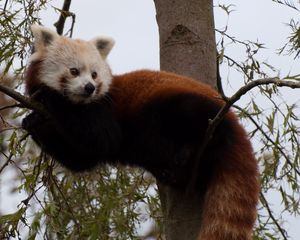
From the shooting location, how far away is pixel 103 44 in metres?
3.85

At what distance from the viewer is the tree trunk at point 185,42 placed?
3525 millimetres

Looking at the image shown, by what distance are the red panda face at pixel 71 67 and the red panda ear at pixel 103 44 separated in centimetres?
9

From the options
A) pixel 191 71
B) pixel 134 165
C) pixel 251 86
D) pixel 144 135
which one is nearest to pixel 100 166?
pixel 134 165

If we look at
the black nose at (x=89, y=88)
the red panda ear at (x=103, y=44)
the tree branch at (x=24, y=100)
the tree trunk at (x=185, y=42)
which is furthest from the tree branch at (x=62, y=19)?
the tree branch at (x=24, y=100)

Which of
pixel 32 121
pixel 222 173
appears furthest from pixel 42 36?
pixel 222 173

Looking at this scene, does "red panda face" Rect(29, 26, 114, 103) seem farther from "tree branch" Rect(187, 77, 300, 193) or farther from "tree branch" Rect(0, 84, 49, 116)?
"tree branch" Rect(187, 77, 300, 193)

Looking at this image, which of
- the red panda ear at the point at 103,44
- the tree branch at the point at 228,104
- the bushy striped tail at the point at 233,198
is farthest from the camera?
the red panda ear at the point at 103,44

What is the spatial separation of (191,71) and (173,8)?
36 cm

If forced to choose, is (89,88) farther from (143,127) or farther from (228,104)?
(228,104)

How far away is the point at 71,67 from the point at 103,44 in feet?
1.31

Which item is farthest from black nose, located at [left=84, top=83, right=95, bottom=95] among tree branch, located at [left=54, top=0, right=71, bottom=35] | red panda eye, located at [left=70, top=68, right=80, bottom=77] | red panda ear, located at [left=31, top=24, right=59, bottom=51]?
tree branch, located at [left=54, top=0, right=71, bottom=35]

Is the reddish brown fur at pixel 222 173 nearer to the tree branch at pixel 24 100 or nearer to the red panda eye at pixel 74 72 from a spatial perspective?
the red panda eye at pixel 74 72

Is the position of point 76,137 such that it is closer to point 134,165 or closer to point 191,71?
point 134,165

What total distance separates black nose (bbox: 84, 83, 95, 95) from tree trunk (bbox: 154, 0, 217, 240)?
1.51 feet
